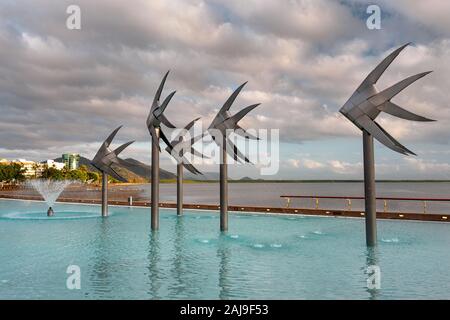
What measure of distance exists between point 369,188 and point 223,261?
20.5 ft

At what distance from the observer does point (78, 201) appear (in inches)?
1594

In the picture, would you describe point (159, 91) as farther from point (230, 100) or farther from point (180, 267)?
point (180, 267)

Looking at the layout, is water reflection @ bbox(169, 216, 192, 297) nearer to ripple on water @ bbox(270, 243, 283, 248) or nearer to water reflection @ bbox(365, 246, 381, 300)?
ripple on water @ bbox(270, 243, 283, 248)

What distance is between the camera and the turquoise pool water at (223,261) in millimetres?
8883

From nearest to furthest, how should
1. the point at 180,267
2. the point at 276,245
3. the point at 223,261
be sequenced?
the point at 180,267
the point at 223,261
the point at 276,245

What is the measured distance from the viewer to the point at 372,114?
1422 centimetres

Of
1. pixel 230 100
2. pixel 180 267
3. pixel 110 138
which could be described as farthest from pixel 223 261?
→ pixel 110 138

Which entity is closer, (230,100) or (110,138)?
(230,100)

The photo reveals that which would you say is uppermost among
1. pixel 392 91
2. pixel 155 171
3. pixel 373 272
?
pixel 392 91

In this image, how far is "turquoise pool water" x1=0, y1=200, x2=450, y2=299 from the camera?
888cm

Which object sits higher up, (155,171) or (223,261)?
(155,171)

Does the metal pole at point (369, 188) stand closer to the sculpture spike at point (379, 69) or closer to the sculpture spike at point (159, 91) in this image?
the sculpture spike at point (379, 69)

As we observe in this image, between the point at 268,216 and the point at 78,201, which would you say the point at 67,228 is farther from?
the point at 78,201

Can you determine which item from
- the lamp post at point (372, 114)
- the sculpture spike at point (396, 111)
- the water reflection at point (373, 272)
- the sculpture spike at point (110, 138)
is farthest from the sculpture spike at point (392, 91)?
the sculpture spike at point (110, 138)
